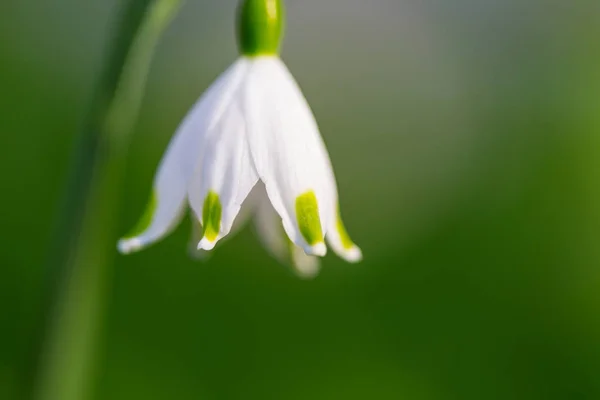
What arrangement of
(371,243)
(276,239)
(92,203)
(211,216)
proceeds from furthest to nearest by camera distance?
1. (371,243)
2. (276,239)
3. (92,203)
4. (211,216)

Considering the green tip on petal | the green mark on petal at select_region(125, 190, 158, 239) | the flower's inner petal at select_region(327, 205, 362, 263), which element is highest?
the green tip on petal

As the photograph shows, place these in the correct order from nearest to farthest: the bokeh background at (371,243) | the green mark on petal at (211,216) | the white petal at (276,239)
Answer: the green mark on petal at (211,216)
the white petal at (276,239)
the bokeh background at (371,243)

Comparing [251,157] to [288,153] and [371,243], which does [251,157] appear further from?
[371,243]

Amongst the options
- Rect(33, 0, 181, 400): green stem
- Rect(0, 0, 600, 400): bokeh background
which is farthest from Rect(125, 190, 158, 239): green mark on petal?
Rect(0, 0, 600, 400): bokeh background

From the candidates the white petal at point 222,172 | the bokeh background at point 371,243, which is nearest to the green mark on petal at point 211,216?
the white petal at point 222,172

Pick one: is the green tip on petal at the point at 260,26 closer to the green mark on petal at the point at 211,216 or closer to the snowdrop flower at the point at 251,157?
the snowdrop flower at the point at 251,157

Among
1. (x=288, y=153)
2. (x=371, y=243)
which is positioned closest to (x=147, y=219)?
(x=288, y=153)

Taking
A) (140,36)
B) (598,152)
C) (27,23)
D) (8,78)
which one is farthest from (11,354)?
(598,152)

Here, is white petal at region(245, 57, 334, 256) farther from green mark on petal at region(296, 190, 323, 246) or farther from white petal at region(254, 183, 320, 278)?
white petal at region(254, 183, 320, 278)
